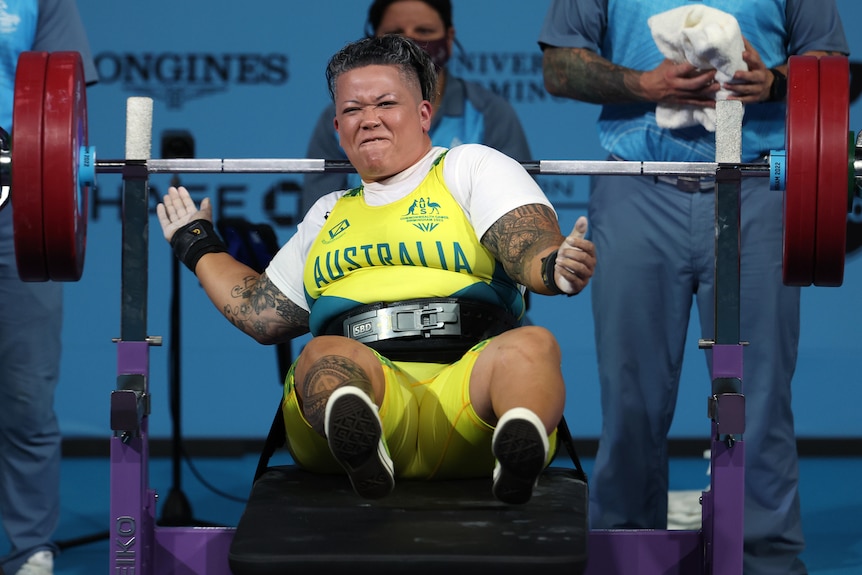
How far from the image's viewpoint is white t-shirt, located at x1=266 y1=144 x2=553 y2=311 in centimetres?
259

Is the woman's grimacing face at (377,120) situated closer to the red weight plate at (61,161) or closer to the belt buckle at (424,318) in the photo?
the belt buckle at (424,318)

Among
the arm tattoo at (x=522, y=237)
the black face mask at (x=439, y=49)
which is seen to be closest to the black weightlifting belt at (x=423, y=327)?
the arm tattoo at (x=522, y=237)

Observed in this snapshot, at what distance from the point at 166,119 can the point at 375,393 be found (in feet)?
9.38

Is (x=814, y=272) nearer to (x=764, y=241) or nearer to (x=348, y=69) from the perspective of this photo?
(x=764, y=241)

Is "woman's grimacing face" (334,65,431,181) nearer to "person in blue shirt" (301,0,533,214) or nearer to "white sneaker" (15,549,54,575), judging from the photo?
"person in blue shirt" (301,0,533,214)

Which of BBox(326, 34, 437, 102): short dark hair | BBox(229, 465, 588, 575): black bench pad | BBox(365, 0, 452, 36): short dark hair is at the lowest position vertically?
BBox(229, 465, 588, 575): black bench pad

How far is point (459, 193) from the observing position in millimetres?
2670

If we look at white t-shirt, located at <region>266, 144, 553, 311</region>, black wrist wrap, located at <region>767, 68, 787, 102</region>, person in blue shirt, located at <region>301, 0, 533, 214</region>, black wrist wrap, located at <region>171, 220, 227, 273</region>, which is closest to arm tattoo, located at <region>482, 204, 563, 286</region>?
white t-shirt, located at <region>266, 144, 553, 311</region>

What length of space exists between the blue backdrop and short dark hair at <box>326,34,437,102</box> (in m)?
2.14

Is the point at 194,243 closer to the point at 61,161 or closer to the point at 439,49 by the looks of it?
the point at 61,161

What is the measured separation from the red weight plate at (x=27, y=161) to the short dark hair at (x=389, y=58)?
1.98ft

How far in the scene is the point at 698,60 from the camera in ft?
10.5

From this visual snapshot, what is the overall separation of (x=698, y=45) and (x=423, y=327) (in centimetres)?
108

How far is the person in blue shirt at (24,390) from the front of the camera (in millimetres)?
3508
